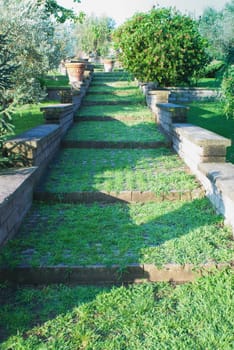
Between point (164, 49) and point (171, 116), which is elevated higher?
point (164, 49)

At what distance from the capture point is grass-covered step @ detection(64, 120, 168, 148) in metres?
8.00

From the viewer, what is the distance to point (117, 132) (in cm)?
883

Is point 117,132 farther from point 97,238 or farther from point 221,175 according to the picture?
point 97,238

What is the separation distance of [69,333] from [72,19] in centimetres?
1648

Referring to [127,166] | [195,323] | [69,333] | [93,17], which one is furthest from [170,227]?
[93,17]

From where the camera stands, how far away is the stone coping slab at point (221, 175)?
3894 mm

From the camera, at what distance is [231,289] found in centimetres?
310

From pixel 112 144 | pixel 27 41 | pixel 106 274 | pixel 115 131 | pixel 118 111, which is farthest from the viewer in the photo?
pixel 118 111

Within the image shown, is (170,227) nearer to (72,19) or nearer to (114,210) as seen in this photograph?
(114,210)

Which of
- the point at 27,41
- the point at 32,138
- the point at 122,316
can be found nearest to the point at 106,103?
the point at 27,41

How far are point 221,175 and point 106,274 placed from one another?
6.19 ft

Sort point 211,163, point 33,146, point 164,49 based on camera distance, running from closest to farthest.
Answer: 1. point 33,146
2. point 211,163
3. point 164,49

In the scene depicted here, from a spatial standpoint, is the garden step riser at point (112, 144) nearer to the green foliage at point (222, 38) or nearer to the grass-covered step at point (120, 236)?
the grass-covered step at point (120, 236)

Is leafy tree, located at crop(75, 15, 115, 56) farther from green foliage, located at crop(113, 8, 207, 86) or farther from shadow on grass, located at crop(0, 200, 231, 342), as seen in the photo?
shadow on grass, located at crop(0, 200, 231, 342)
